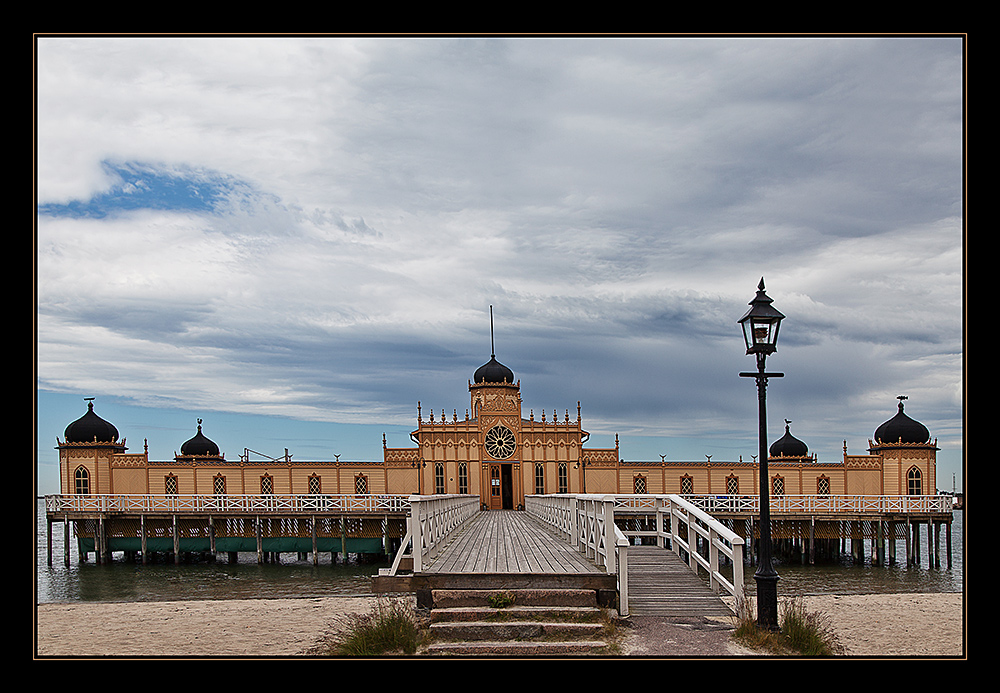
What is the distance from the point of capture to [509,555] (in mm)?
14367

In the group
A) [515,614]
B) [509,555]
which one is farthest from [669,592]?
[509,555]

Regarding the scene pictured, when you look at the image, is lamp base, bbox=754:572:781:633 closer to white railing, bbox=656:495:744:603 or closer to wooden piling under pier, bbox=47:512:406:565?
white railing, bbox=656:495:744:603

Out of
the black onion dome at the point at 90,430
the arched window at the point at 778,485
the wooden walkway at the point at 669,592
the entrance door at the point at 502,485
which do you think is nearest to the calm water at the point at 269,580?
the arched window at the point at 778,485

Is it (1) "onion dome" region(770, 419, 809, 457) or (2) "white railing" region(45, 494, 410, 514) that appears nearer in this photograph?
(2) "white railing" region(45, 494, 410, 514)

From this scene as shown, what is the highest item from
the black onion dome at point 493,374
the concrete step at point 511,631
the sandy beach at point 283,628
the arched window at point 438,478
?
the black onion dome at point 493,374

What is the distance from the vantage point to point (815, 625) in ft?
34.2

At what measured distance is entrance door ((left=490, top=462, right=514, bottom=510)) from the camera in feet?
137

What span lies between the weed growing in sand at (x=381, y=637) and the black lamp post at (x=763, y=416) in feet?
14.3

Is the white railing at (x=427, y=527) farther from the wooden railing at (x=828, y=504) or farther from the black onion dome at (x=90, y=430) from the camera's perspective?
the black onion dome at (x=90, y=430)

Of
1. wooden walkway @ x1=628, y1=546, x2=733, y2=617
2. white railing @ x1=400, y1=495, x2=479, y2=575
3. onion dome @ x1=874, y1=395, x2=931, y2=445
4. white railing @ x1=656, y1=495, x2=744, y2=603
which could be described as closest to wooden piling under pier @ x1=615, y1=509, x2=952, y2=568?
onion dome @ x1=874, y1=395, x2=931, y2=445

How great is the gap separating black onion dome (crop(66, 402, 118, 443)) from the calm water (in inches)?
233

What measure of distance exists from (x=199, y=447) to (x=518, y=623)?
4346cm

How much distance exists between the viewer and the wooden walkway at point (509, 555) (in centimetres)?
1222

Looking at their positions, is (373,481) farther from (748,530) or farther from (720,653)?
(720,653)
